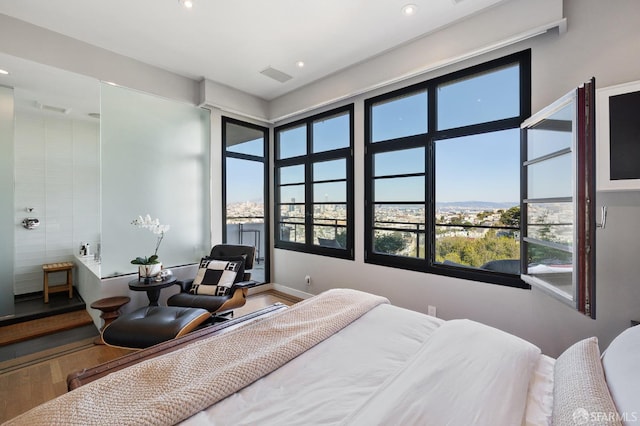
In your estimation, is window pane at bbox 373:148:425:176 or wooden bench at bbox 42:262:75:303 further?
wooden bench at bbox 42:262:75:303

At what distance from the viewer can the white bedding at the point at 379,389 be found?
0.91 meters

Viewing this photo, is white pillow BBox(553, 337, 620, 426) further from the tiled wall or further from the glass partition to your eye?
the tiled wall

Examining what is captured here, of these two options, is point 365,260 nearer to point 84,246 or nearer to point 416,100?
point 416,100

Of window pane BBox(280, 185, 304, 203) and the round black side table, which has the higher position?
window pane BBox(280, 185, 304, 203)

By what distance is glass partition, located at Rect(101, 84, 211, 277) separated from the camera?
Answer: 3113 mm

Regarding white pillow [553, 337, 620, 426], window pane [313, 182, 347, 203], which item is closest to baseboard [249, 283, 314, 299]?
window pane [313, 182, 347, 203]

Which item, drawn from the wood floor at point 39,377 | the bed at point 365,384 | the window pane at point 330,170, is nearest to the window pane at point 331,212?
the window pane at point 330,170

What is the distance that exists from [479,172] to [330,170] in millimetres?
1880

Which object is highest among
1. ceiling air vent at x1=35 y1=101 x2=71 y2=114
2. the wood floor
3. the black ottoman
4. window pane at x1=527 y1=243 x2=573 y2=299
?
ceiling air vent at x1=35 y1=101 x2=71 y2=114

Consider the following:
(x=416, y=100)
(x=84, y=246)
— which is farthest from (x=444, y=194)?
(x=84, y=246)

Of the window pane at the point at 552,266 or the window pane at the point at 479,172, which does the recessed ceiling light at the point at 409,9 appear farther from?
the window pane at the point at 552,266

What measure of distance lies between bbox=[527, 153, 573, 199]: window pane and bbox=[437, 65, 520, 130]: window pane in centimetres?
55

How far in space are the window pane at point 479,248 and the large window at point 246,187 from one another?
258 cm
